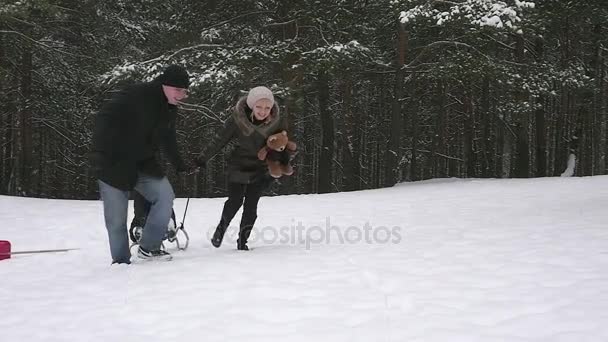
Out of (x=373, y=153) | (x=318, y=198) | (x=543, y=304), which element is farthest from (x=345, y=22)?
(x=373, y=153)

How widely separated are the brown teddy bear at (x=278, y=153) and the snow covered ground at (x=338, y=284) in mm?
853

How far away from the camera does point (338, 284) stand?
4.21 metres

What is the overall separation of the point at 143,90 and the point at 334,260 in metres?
2.33

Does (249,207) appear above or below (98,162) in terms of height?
below

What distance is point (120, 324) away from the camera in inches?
132

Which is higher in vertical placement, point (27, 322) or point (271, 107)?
point (271, 107)

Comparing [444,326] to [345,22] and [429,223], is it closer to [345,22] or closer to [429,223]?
[429,223]

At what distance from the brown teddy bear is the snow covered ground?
0.85 metres

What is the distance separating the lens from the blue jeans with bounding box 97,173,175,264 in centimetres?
492

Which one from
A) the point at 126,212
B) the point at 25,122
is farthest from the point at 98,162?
the point at 25,122

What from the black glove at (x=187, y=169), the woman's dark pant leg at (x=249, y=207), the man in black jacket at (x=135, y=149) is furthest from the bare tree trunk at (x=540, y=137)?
the man in black jacket at (x=135, y=149)

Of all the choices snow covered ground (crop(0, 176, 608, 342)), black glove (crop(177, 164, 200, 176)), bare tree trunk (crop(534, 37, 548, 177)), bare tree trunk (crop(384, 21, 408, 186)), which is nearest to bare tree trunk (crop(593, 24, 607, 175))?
bare tree trunk (crop(534, 37, 548, 177))

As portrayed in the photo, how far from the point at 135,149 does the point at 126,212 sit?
61 cm

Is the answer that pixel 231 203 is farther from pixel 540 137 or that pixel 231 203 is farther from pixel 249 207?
pixel 540 137
